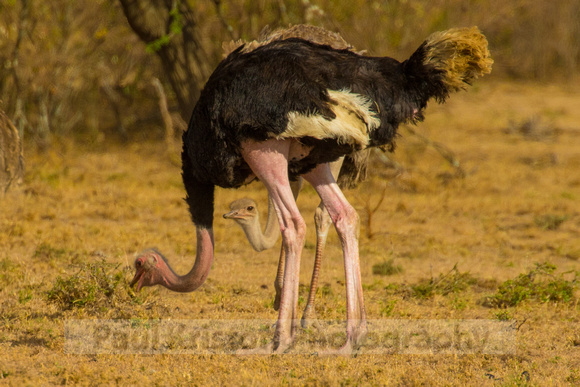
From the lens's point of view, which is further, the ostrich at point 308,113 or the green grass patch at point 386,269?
the green grass patch at point 386,269

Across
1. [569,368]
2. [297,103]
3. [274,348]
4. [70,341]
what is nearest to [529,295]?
[569,368]

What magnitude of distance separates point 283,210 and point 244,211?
94cm

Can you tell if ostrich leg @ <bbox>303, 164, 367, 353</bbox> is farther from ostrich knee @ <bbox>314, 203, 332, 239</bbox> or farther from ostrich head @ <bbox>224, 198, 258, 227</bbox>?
ostrich head @ <bbox>224, 198, 258, 227</bbox>

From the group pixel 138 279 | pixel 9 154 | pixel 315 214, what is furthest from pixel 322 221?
pixel 9 154

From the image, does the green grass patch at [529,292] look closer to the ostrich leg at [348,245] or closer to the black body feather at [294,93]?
the ostrich leg at [348,245]

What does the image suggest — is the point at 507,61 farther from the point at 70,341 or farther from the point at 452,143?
the point at 70,341

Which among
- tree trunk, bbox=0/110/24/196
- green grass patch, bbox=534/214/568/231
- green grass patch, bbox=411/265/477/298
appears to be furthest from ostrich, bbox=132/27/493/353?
green grass patch, bbox=534/214/568/231

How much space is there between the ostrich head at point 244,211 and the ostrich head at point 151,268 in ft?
2.00

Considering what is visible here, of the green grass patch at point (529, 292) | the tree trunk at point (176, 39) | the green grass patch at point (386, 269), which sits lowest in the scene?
the green grass patch at point (529, 292)

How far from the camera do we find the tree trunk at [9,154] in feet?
19.3

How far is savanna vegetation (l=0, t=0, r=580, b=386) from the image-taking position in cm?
418

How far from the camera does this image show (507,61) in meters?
19.2

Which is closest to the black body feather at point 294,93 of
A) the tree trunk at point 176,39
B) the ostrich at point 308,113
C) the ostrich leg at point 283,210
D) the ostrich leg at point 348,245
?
the ostrich at point 308,113

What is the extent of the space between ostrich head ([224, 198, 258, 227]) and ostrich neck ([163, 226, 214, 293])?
45 cm
